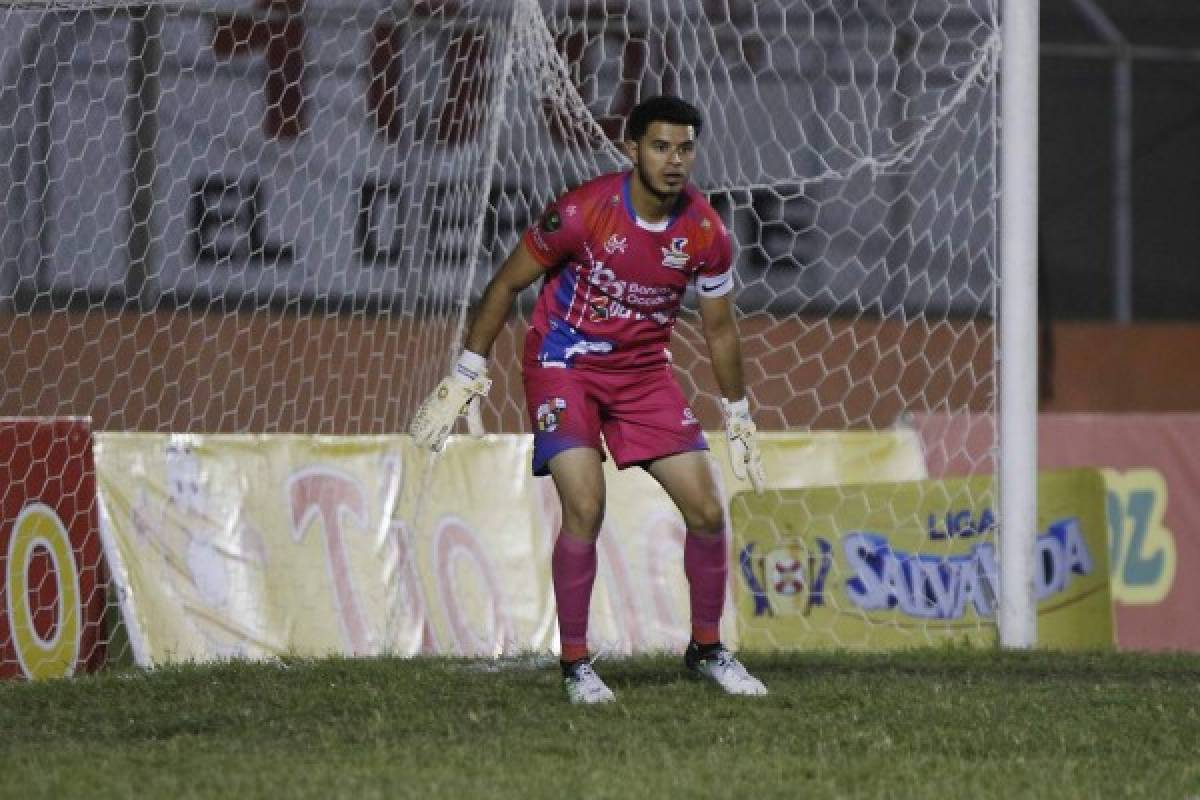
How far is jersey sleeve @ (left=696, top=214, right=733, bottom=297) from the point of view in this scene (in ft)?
21.8

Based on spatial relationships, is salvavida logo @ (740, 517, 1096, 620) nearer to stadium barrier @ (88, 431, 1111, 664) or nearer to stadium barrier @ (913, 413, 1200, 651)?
stadium barrier @ (88, 431, 1111, 664)

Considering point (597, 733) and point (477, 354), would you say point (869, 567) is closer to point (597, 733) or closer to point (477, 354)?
point (477, 354)

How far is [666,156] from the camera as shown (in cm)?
645

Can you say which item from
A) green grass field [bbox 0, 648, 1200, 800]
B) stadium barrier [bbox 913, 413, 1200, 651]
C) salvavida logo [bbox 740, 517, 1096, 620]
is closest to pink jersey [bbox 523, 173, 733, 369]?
green grass field [bbox 0, 648, 1200, 800]

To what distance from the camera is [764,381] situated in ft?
42.7

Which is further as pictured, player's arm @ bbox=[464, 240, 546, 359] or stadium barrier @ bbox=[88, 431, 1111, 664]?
stadium barrier @ bbox=[88, 431, 1111, 664]

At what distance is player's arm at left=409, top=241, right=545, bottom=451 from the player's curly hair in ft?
1.65

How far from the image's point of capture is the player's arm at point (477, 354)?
21.5ft

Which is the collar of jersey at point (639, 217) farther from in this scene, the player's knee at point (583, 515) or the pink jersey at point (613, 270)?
the player's knee at point (583, 515)

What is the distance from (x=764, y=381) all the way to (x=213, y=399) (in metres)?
3.65

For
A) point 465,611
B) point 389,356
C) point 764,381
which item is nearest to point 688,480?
point 465,611

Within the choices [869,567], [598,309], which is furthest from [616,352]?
[869,567]

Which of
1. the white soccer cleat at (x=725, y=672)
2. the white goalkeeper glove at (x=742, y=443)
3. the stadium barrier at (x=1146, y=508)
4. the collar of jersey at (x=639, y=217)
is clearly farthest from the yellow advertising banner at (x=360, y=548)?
the collar of jersey at (x=639, y=217)

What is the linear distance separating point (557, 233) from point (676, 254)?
37cm
